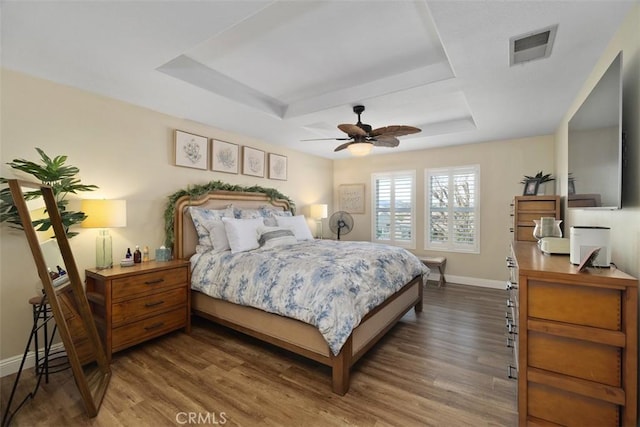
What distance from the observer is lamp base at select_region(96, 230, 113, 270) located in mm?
2611

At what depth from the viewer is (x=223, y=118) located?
350cm

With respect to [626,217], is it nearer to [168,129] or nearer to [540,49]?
[540,49]

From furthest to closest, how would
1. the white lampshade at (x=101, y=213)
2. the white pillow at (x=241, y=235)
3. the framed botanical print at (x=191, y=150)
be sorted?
the framed botanical print at (x=191, y=150)
the white pillow at (x=241, y=235)
the white lampshade at (x=101, y=213)

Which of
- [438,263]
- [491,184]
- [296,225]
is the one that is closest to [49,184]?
[296,225]

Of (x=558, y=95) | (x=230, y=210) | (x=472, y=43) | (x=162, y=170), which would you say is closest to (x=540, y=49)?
(x=472, y=43)

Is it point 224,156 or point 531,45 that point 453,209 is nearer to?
point 531,45

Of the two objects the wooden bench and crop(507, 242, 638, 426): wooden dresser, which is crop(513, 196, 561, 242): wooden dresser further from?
crop(507, 242, 638, 426): wooden dresser

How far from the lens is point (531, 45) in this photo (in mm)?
1998

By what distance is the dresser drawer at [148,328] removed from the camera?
2424mm

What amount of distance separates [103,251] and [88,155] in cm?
92

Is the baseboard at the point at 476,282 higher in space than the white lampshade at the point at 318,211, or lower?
lower

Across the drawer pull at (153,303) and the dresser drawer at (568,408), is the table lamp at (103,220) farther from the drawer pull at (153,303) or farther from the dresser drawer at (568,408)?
the dresser drawer at (568,408)

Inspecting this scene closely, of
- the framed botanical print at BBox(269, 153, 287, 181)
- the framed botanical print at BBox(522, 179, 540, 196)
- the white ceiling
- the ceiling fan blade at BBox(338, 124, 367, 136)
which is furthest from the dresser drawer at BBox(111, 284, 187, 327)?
the framed botanical print at BBox(522, 179, 540, 196)

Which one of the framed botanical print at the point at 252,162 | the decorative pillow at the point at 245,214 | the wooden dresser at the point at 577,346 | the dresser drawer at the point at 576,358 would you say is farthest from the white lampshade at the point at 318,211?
the dresser drawer at the point at 576,358
